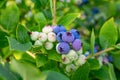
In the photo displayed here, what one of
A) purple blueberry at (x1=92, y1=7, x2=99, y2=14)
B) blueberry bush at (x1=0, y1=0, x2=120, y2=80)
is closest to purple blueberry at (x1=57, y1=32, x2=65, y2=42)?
blueberry bush at (x1=0, y1=0, x2=120, y2=80)

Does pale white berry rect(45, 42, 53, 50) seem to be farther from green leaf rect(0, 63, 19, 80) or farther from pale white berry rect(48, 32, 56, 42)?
green leaf rect(0, 63, 19, 80)

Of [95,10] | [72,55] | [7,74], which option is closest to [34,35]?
[72,55]

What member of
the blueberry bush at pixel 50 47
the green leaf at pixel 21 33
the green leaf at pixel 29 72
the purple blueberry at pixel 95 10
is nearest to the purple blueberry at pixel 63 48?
the blueberry bush at pixel 50 47

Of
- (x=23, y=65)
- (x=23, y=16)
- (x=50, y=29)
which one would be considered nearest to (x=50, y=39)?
(x=50, y=29)

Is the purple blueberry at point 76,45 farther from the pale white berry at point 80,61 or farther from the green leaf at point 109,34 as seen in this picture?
the green leaf at point 109,34

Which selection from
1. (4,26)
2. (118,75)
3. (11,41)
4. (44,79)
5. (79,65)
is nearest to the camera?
(44,79)

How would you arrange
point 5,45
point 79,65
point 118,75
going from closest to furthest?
1. point 79,65
2. point 5,45
3. point 118,75

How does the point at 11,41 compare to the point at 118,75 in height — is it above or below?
above

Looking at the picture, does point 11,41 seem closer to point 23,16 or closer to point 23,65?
point 23,65

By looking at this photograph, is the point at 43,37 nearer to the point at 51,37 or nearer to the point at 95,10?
the point at 51,37
